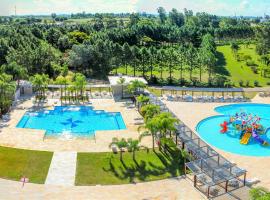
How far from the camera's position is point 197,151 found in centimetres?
2366

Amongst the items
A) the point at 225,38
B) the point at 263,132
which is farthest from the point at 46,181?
the point at 225,38

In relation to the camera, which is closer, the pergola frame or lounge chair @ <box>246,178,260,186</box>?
the pergola frame

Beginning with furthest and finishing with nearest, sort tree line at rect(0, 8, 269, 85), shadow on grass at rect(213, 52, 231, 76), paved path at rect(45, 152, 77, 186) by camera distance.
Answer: shadow on grass at rect(213, 52, 231, 76)
tree line at rect(0, 8, 269, 85)
paved path at rect(45, 152, 77, 186)

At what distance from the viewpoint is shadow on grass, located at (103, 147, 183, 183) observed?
72.1 ft

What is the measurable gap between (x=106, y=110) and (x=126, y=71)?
18048 mm

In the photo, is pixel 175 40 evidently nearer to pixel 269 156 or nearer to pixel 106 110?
pixel 106 110

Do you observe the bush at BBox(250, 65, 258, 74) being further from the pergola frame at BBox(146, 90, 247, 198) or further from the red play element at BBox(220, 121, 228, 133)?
the pergola frame at BBox(146, 90, 247, 198)

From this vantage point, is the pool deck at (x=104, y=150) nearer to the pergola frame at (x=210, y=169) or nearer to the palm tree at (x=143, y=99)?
the pergola frame at (x=210, y=169)

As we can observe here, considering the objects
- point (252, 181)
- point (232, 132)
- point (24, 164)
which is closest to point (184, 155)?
point (252, 181)

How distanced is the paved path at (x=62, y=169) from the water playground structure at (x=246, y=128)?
14.3 metres

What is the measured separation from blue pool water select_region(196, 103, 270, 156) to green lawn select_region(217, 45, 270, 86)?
11101 mm

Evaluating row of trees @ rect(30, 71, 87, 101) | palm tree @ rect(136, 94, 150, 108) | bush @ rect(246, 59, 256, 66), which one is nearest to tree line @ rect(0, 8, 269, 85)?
row of trees @ rect(30, 71, 87, 101)

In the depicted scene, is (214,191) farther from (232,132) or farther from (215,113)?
(215,113)

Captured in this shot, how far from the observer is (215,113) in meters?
35.9
